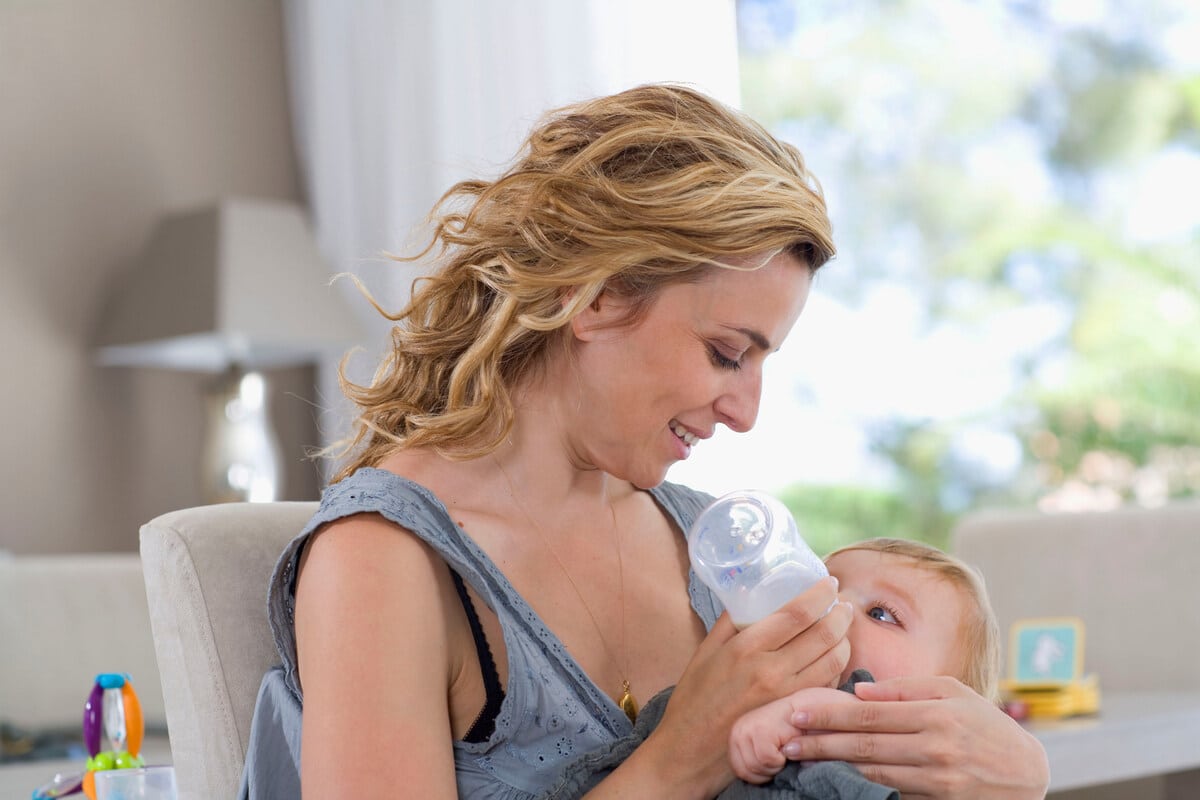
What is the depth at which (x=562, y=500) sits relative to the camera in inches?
58.2

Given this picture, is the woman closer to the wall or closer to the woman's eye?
the woman's eye

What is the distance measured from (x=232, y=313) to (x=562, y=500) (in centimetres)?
208

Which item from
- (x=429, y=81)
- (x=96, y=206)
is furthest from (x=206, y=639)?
(x=429, y=81)

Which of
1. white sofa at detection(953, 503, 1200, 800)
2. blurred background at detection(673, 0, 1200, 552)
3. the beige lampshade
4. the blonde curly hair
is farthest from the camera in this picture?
blurred background at detection(673, 0, 1200, 552)

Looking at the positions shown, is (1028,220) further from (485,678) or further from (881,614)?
(485,678)

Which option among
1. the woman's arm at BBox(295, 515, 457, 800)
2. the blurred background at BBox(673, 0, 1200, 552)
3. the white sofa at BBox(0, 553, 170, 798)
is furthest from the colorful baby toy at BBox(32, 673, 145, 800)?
the blurred background at BBox(673, 0, 1200, 552)

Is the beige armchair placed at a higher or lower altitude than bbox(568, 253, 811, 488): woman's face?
lower

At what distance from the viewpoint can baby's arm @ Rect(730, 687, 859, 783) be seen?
46.4 inches

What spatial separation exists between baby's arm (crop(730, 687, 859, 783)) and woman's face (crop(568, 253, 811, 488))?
300 mm

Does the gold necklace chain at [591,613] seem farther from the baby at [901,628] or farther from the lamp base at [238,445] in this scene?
the lamp base at [238,445]

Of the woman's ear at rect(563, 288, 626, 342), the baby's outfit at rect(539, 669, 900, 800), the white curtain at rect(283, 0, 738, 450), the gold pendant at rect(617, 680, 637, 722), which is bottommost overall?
the baby's outfit at rect(539, 669, 900, 800)

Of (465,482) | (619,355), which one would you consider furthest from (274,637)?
(619,355)

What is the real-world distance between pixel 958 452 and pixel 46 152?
3.51m

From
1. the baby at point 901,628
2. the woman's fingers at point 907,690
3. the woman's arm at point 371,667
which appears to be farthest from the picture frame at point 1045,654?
the woman's arm at point 371,667
